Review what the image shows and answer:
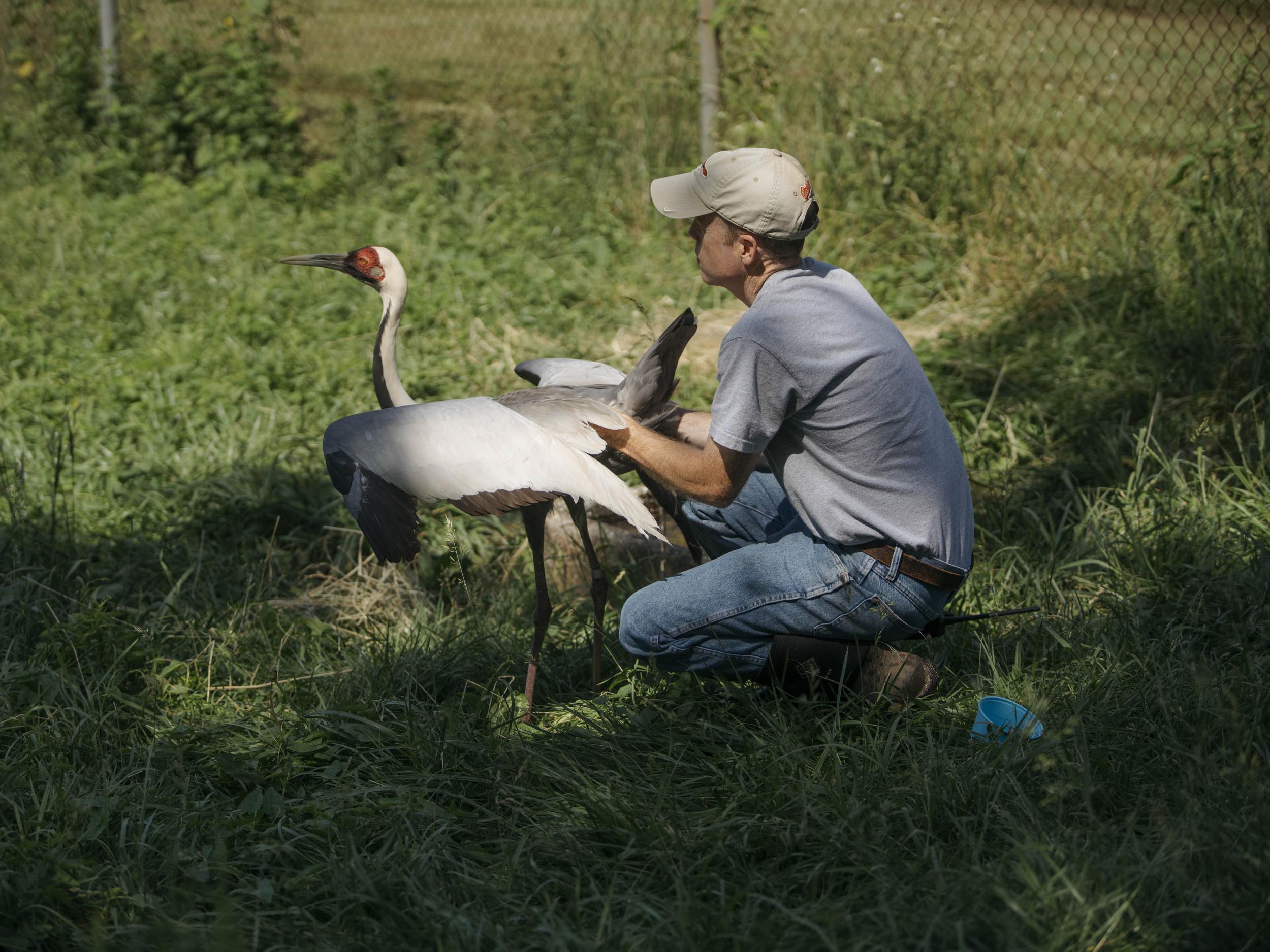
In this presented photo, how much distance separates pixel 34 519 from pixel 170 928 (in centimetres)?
236

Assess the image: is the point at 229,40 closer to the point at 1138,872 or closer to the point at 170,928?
the point at 170,928

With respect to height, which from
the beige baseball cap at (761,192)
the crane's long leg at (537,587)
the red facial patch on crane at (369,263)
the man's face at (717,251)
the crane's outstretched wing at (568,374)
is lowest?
the crane's long leg at (537,587)

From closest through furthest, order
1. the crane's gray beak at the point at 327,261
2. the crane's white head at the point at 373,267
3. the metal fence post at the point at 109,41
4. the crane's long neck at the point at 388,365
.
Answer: the crane's long neck at the point at 388,365
the crane's white head at the point at 373,267
the crane's gray beak at the point at 327,261
the metal fence post at the point at 109,41

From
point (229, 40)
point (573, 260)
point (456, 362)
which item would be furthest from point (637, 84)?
point (229, 40)

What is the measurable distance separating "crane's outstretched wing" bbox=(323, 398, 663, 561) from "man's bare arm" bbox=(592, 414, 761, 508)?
0.12m

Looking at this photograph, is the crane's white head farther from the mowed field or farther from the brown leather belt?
the brown leather belt

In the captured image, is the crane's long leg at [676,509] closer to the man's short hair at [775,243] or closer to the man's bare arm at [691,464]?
the man's bare arm at [691,464]

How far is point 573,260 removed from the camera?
633cm

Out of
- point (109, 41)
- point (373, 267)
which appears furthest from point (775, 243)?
point (109, 41)

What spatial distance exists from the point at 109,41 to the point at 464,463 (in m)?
6.98

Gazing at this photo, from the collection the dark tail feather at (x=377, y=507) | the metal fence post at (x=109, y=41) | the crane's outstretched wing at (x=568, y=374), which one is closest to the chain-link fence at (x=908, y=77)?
the metal fence post at (x=109, y=41)

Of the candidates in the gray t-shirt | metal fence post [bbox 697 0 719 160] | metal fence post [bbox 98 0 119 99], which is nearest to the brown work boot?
the gray t-shirt

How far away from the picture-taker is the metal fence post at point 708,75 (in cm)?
632

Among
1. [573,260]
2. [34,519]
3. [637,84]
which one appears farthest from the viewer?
[637,84]
